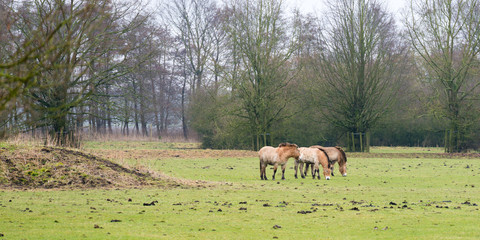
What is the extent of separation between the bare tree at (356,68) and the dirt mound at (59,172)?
28.2 metres

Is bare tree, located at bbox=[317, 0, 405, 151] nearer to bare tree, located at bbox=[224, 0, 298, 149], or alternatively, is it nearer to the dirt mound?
bare tree, located at bbox=[224, 0, 298, 149]

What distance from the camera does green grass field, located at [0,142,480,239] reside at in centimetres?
984

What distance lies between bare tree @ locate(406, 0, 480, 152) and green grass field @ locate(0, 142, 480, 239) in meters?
25.1

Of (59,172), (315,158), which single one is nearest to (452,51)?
(315,158)

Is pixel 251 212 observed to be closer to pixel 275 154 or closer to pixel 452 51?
pixel 275 154

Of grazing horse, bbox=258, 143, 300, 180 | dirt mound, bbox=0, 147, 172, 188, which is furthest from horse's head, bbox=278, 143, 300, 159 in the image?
dirt mound, bbox=0, 147, 172, 188

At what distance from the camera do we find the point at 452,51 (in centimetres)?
4419

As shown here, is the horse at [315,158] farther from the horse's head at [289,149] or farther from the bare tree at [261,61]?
the bare tree at [261,61]

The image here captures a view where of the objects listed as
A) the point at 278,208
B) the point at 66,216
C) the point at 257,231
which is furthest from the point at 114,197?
the point at 257,231

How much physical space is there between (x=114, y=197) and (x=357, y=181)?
1038 cm

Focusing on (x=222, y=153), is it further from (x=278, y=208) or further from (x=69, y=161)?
(x=278, y=208)

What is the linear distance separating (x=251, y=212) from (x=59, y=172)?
8.22m

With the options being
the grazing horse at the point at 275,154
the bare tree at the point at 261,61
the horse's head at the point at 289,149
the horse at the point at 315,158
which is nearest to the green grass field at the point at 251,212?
the grazing horse at the point at 275,154

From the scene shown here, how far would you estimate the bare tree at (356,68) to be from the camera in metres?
45.0
